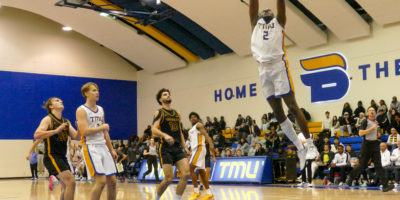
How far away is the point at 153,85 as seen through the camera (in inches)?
1167

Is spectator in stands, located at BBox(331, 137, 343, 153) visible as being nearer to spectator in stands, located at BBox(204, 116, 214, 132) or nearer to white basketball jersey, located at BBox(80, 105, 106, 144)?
spectator in stands, located at BBox(204, 116, 214, 132)

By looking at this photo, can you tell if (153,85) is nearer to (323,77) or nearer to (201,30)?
(201,30)

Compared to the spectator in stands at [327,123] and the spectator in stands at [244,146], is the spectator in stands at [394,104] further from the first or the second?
the spectator in stands at [244,146]

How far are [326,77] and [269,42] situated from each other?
16.1m

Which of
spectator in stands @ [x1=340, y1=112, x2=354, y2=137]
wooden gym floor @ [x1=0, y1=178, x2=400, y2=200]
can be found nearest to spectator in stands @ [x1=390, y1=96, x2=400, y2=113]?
spectator in stands @ [x1=340, y1=112, x2=354, y2=137]

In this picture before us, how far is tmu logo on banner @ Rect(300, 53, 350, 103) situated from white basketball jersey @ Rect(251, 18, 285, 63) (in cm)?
1552

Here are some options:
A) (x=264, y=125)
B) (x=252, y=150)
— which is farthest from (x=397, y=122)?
(x=264, y=125)

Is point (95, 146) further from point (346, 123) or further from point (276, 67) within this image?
point (346, 123)

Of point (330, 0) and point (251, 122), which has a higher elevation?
point (330, 0)

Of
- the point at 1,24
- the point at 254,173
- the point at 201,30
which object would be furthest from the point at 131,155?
the point at 1,24

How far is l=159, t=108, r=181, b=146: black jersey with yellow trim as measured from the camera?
796cm

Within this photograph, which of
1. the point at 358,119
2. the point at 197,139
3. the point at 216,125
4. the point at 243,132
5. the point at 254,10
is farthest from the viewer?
the point at 216,125

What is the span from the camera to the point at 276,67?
505cm

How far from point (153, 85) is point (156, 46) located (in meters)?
4.30
